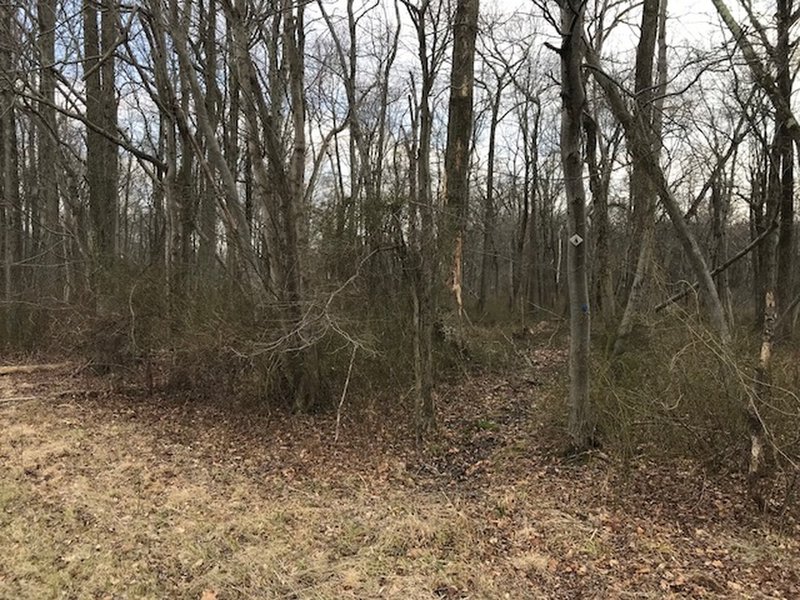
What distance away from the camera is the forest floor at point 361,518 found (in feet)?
12.3

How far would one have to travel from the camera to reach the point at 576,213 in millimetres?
5328

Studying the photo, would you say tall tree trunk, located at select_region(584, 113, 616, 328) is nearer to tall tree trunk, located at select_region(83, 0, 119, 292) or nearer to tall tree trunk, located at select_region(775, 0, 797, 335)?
tall tree trunk, located at select_region(775, 0, 797, 335)

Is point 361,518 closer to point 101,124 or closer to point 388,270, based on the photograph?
point 388,270

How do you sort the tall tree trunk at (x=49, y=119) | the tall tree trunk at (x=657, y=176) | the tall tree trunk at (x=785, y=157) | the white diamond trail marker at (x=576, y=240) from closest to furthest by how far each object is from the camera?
the white diamond trail marker at (x=576, y=240)
the tall tree trunk at (x=657, y=176)
the tall tree trunk at (x=785, y=157)
the tall tree trunk at (x=49, y=119)

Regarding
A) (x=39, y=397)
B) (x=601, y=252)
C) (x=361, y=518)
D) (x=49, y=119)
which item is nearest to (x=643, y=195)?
(x=601, y=252)

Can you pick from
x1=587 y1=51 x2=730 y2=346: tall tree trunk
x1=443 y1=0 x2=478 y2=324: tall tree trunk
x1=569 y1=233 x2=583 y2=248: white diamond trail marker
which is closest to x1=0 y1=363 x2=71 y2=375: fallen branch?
x1=443 y1=0 x2=478 y2=324: tall tree trunk

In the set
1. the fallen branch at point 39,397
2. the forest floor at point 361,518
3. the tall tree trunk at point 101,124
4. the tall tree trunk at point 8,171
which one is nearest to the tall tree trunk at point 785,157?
the forest floor at point 361,518

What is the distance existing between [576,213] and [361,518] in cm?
320

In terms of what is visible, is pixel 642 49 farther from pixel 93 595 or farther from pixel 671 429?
pixel 93 595

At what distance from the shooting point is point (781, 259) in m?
12.0

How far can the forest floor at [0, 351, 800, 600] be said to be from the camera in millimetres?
3764

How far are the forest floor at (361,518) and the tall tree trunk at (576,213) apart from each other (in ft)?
1.40

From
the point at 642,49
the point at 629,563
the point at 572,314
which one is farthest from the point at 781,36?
the point at 629,563

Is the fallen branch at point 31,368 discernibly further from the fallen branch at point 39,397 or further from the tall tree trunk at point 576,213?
the tall tree trunk at point 576,213
